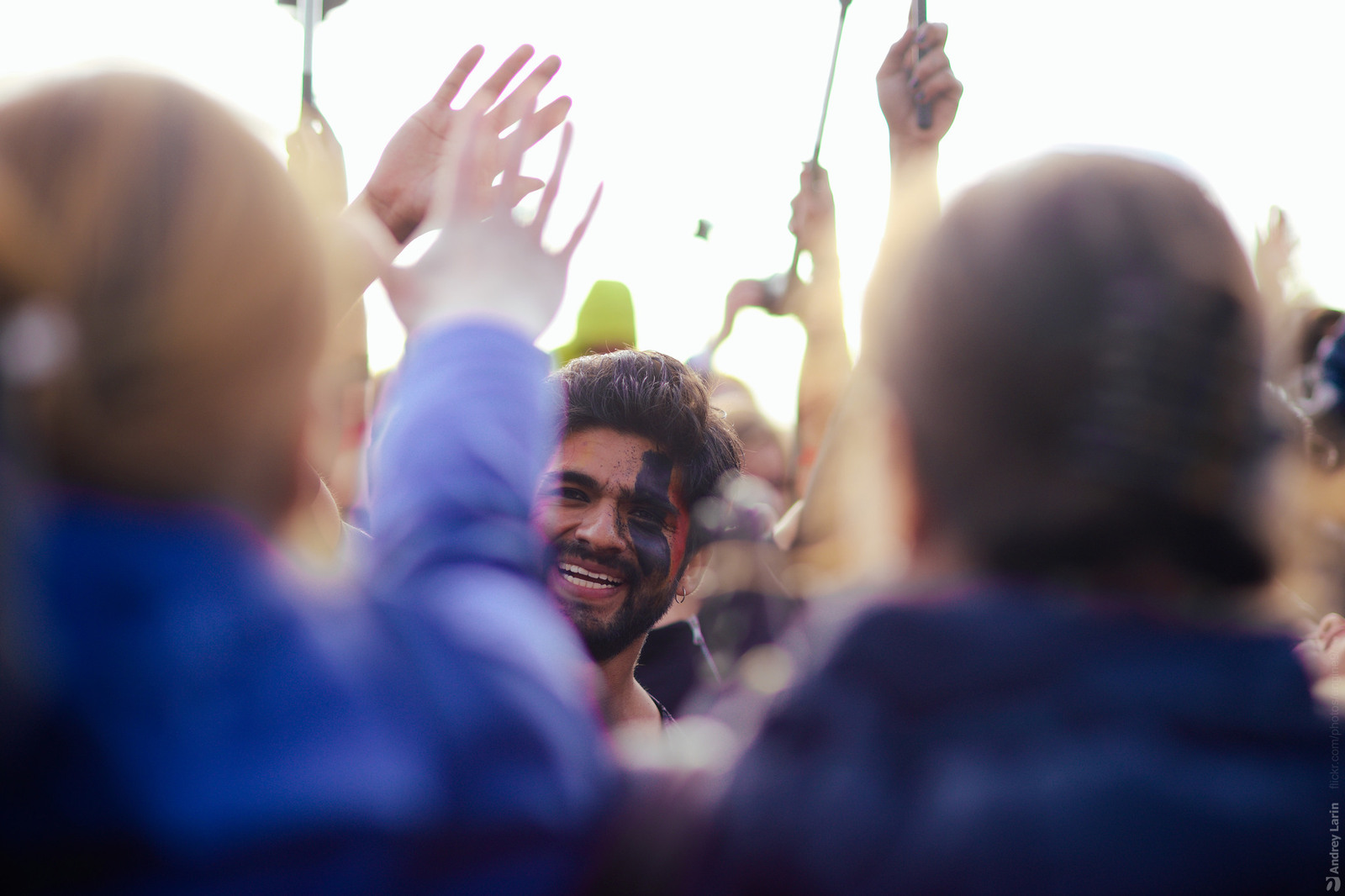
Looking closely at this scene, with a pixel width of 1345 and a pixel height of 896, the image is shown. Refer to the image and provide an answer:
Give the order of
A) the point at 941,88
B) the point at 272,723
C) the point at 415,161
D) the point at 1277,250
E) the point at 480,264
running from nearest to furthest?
the point at 272,723 < the point at 480,264 < the point at 415,161 < the point at 941,88 < the point at 1277,250

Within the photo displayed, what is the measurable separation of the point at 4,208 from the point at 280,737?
1.46 feet

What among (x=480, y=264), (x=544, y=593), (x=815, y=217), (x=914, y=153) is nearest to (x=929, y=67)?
(x=914, y=153)

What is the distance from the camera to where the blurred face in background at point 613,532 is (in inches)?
94.0

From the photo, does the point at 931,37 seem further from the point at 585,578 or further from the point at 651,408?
the point at 585,578

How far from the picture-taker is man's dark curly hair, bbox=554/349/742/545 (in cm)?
253

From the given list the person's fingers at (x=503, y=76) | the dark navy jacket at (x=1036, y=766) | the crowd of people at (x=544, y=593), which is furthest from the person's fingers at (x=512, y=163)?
the dark navy jacket at (x=1036, y=766)

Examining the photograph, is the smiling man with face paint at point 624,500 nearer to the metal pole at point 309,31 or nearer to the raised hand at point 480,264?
the metal pole at point 309,31

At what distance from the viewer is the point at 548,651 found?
0.94m

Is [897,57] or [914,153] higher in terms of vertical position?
[897,57]

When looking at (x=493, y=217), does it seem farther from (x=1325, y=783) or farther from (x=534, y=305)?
(x=1325, y=783)

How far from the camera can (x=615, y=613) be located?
2383 mm

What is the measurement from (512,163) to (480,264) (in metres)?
0.15

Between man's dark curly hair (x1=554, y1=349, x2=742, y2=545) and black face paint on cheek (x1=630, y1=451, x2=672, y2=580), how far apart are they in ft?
0.14

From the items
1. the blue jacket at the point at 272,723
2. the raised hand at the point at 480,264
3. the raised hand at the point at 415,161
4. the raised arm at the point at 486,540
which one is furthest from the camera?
the raised hand at the point at 415,161
